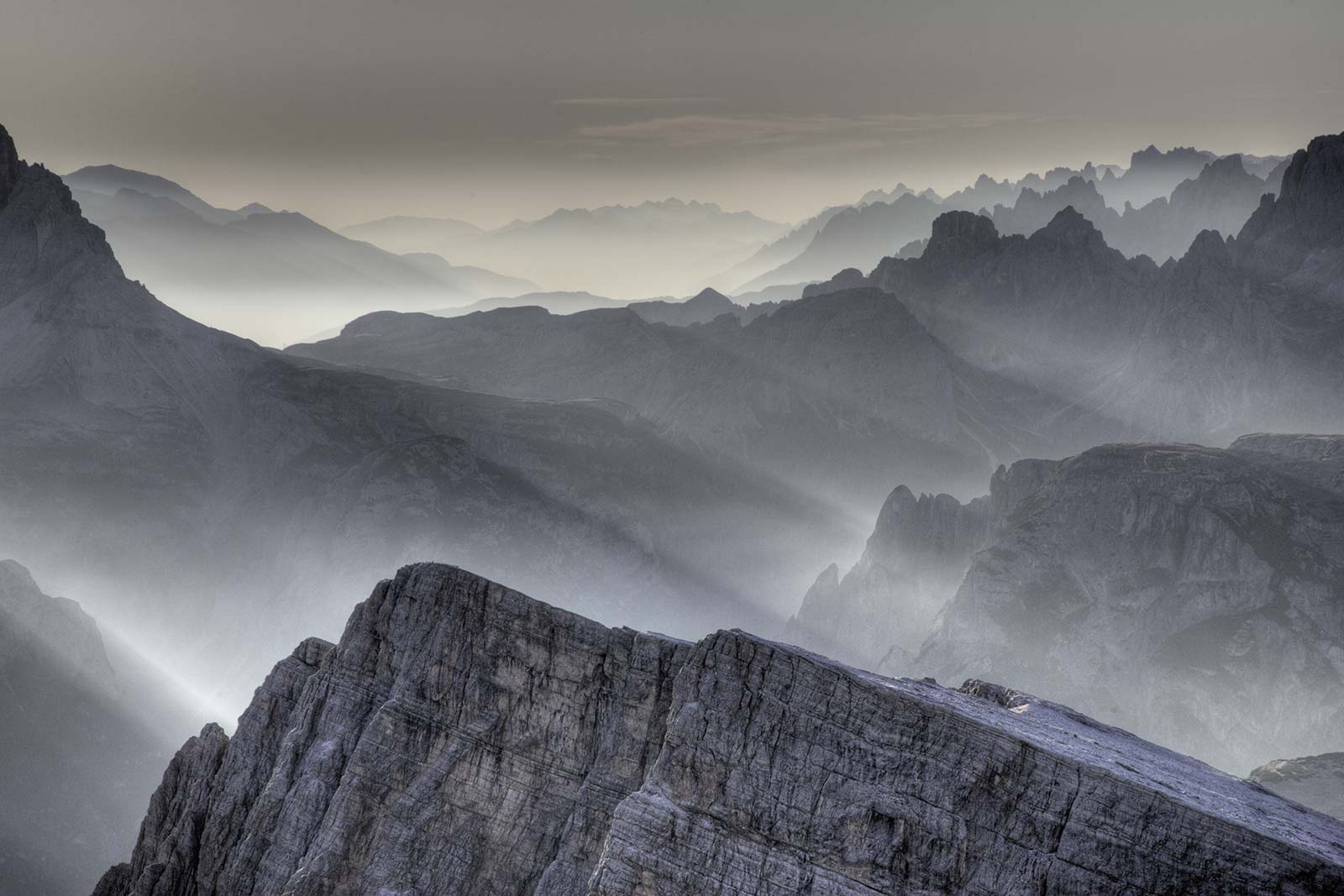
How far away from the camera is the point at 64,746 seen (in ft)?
549

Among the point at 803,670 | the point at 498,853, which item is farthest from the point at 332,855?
the point at 803,670

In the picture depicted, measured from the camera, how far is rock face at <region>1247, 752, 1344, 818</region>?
121875 millimetres

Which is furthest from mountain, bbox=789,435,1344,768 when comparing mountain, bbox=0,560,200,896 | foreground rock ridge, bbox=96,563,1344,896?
mountain, bbox=0,560,200,896

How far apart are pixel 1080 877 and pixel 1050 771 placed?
4.24 m

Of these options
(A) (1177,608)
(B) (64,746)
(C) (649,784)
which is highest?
(A) (1177,608)

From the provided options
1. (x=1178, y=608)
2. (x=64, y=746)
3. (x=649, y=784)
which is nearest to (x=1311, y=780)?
(x=1178, y=608)

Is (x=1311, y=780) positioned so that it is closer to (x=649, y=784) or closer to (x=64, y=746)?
(x=649, y=784)

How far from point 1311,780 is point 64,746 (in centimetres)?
14876

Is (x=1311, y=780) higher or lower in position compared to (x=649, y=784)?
higher

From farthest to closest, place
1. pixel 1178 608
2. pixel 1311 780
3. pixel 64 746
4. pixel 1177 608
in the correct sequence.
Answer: pixel 1177 608 < pixel 1178 608 < pixel 64 746 < pixel 1311 780

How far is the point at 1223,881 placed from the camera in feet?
166

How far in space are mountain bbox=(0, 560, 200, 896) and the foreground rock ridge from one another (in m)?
79.6

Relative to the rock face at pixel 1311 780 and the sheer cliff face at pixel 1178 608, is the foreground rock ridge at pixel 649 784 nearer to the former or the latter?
the rock face at pixel 1311 780

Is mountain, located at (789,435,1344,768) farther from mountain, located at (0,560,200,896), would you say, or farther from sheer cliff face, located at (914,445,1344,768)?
mountain, located at (0,560,200,896)
